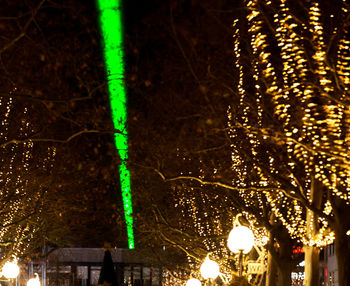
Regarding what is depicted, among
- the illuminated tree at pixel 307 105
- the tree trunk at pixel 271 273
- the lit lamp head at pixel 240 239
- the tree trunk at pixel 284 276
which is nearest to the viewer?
the illuminated tree at pixel 307 105

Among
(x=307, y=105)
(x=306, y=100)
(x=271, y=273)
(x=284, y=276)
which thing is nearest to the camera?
(x=307, y=105)

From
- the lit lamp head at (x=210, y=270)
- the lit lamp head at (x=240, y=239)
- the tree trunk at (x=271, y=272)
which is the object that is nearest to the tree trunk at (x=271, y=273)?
the tree trunk at (x=271, y=272)

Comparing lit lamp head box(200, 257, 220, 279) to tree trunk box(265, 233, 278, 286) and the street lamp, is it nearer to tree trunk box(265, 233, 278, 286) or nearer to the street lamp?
tree trunk box(265, 233, 278, 286)

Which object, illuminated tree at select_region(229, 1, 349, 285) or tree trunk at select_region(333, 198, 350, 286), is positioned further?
tree trunk at select_region(333, 198, 350, 286)

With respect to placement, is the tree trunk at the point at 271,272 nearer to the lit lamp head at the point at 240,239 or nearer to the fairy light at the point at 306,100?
the fairy light at the point at 306,100

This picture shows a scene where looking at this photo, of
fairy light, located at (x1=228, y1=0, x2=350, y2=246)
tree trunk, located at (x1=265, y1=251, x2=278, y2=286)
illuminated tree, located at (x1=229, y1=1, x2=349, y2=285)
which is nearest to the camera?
fairy light, located at (x1=228, y1=0, x2=350, y2=246)

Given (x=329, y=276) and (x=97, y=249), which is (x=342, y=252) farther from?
(x=97, y=249)

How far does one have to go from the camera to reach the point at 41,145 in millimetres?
27391

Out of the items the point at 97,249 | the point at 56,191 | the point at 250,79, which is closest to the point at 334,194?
the point at 250,79

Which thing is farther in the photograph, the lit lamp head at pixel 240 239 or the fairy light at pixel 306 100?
the lit lamp head at pixel 240 239

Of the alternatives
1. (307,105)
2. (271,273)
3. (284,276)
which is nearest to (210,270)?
(284,276)

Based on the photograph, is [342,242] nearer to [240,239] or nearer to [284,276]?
[240,239]

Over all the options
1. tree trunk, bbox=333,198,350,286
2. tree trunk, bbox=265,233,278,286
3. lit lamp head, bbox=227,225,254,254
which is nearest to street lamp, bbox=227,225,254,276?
lit lamp head, bbox=227,225,254,254

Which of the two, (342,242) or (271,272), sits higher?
(342,242)
